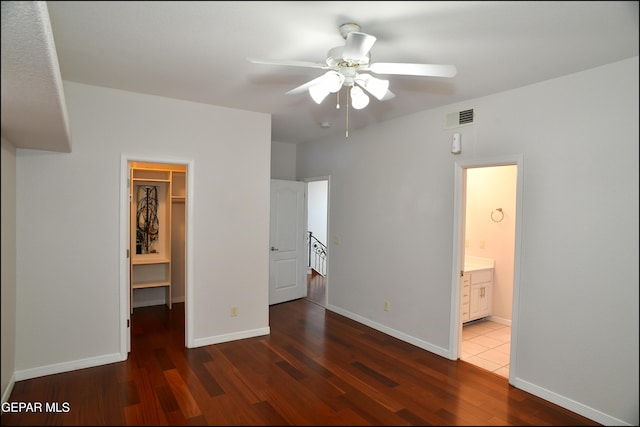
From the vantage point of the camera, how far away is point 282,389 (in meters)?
3.08

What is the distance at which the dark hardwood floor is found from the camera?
105 inches

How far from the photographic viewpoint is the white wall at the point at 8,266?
2.72 m

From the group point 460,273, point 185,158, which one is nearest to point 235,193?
point 185,158

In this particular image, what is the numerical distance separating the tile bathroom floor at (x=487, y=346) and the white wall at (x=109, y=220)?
2.45 meters

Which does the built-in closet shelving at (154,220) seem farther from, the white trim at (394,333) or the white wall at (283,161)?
the white trim at (394,333)

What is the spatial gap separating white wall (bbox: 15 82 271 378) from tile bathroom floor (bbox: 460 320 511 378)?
8.05 ft

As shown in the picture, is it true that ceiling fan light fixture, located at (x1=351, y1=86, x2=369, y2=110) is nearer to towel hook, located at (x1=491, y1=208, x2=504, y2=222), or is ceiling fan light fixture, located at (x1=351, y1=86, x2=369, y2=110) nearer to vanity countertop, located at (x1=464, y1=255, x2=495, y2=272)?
vanity countertop, located at (x1=464, y1=255, x2=495, y2=272)

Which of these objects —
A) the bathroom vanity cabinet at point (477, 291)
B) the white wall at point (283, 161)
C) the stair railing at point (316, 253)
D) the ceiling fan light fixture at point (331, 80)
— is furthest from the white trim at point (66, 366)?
the stair railing at point (316, 253)

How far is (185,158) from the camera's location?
3.88 metres

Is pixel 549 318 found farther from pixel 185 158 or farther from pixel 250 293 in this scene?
pixel 185 158

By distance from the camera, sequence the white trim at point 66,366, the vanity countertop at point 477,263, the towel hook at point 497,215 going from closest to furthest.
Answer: the white trim at point 66,366
the vanity countertop at point 477,263
the towel hook at point 497,215

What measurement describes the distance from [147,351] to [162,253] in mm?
2108

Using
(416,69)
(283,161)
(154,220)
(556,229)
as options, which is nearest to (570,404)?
(556,229)

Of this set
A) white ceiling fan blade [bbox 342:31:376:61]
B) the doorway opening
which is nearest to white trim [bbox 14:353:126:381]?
white ceiling fan blade [bbox 342:31:376:61]
